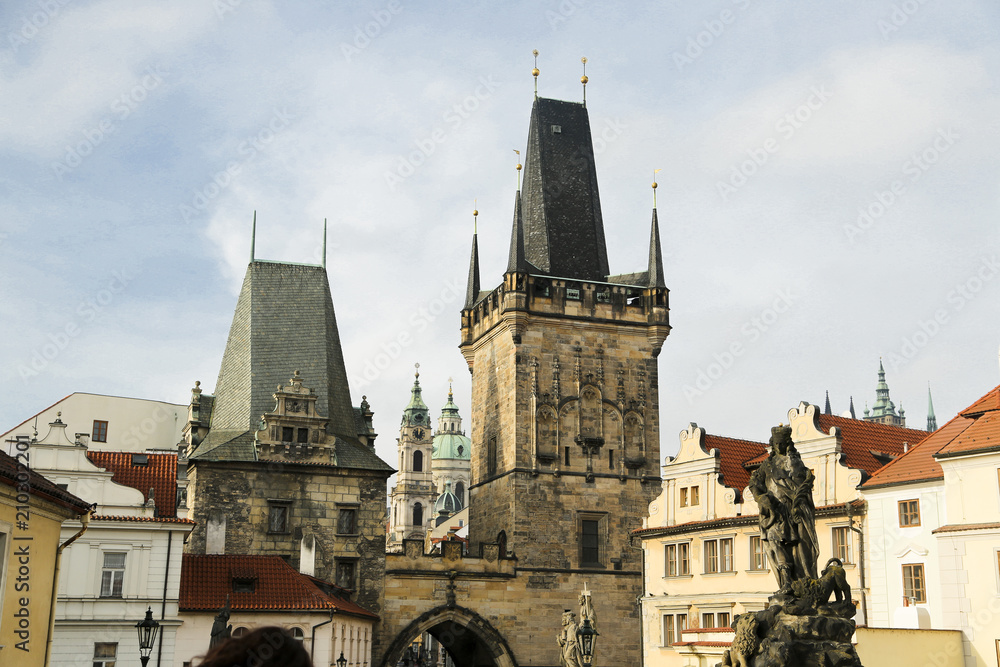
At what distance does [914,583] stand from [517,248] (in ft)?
73.8

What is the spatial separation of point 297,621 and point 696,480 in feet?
39.9

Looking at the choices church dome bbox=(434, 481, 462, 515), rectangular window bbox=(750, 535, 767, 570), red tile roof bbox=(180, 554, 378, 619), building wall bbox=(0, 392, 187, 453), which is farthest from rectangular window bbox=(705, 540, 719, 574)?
church dome bbox=(434, 481, 462, 515)

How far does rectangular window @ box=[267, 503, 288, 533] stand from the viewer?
120 ft

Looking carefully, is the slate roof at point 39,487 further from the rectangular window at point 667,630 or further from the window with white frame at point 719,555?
the rectangular window at point 667,630

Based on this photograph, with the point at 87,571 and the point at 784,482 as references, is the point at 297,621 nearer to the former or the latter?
the point at 87,571

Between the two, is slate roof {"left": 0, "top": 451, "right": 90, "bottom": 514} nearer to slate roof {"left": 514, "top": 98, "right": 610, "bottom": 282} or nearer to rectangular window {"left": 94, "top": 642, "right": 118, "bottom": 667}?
rectangular window {"left": 94, "top": 642, "right": 118, "bottom": 667}

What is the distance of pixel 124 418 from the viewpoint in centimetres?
4775

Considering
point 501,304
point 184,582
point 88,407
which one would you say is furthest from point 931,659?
point 88,407

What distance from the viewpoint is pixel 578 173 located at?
46875 millimetres

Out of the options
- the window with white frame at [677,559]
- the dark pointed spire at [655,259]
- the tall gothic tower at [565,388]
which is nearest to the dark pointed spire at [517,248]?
the tall gothic tower at [565,388]

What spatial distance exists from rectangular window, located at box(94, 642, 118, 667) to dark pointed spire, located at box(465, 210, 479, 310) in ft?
78.9

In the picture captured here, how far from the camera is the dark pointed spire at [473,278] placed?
4809 centimetres

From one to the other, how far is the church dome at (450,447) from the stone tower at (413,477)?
13558 mm

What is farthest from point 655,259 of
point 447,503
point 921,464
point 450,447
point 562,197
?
point 450,447
